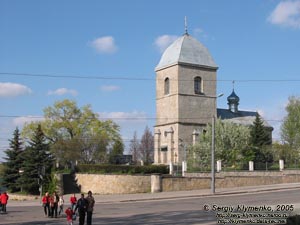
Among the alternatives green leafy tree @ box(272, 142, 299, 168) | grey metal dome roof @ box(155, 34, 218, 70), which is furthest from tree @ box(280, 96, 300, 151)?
grey metal dome roof @ box(155, 34, 218, 70)

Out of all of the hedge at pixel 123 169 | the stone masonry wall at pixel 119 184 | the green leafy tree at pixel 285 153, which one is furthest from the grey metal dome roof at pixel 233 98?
the stone masonry wall at pixel 119 184

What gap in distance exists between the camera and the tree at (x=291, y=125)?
234 feet

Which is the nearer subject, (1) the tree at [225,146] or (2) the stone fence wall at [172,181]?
(2) the stone fence wall at [172,181]

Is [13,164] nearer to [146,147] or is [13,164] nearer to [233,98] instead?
[233,98]

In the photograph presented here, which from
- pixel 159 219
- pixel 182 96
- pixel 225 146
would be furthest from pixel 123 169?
pixel 182 96

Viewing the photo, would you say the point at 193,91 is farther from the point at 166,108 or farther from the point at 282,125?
the point at 282,125

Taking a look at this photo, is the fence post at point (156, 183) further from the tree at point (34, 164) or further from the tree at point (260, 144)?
the tree at point (260, 144)

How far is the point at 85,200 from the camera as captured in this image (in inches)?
744

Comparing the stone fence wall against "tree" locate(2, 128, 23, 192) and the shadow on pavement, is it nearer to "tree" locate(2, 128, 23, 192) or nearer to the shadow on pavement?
"tree" locate(2, 128, 23, 192)

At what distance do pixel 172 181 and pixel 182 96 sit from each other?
94.7 feet

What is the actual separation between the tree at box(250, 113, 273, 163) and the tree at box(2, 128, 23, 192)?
26833 millimetres

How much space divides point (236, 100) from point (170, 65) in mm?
15928

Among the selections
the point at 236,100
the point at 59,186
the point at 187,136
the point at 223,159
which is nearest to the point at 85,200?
the point at 59,186

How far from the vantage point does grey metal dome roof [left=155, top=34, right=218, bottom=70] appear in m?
70.3
